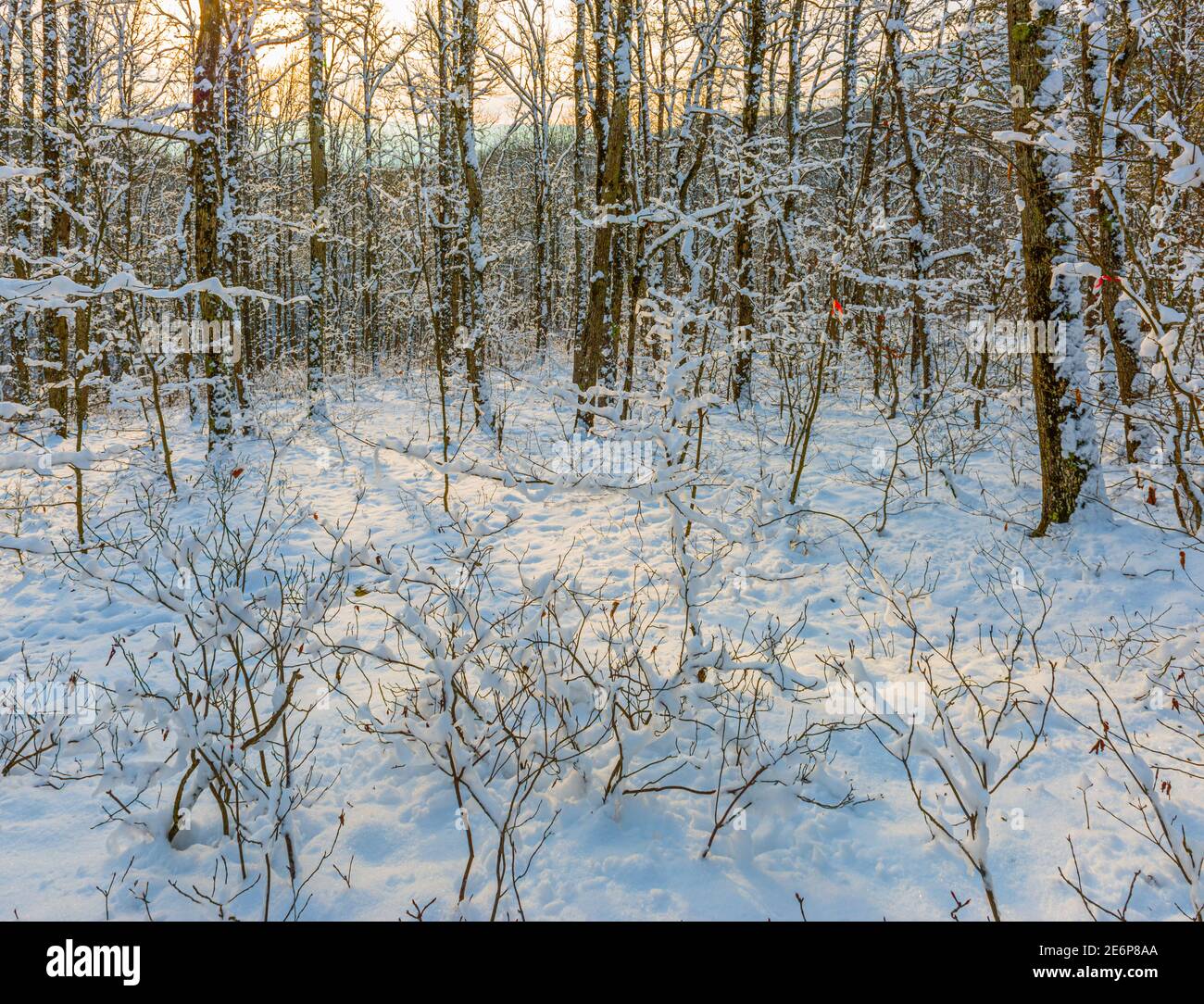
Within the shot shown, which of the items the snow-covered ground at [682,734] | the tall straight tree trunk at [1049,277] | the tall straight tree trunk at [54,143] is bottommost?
the snow-covered ground at [682,734]

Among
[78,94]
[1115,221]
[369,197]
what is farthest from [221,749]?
[369,197]

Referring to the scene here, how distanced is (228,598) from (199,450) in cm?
965

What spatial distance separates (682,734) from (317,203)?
38.8ft

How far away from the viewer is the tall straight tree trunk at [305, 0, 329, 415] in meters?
11.0

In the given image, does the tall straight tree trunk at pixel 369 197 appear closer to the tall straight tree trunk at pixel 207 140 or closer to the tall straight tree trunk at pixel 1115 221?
the tall straight tree trunk at pixel 207 140

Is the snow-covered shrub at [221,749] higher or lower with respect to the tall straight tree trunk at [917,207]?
lower

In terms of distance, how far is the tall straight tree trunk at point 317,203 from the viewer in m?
11.0

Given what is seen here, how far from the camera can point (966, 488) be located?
25.3ft

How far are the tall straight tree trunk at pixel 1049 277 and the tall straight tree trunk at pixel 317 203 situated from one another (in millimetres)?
9282

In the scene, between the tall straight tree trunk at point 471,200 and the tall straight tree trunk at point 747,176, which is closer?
the tall straight tree trunk at point 471,200

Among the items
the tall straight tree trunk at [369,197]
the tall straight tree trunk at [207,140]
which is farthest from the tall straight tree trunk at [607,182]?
the tall straight tree trunk at [369,197]

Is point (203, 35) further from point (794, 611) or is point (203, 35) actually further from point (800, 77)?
point (800, 77)

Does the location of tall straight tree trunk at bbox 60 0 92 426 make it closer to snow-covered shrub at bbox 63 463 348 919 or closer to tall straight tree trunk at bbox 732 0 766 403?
snow-covered shrub at bbox 63 463 348 919

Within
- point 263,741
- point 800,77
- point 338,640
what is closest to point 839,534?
point 338,640
